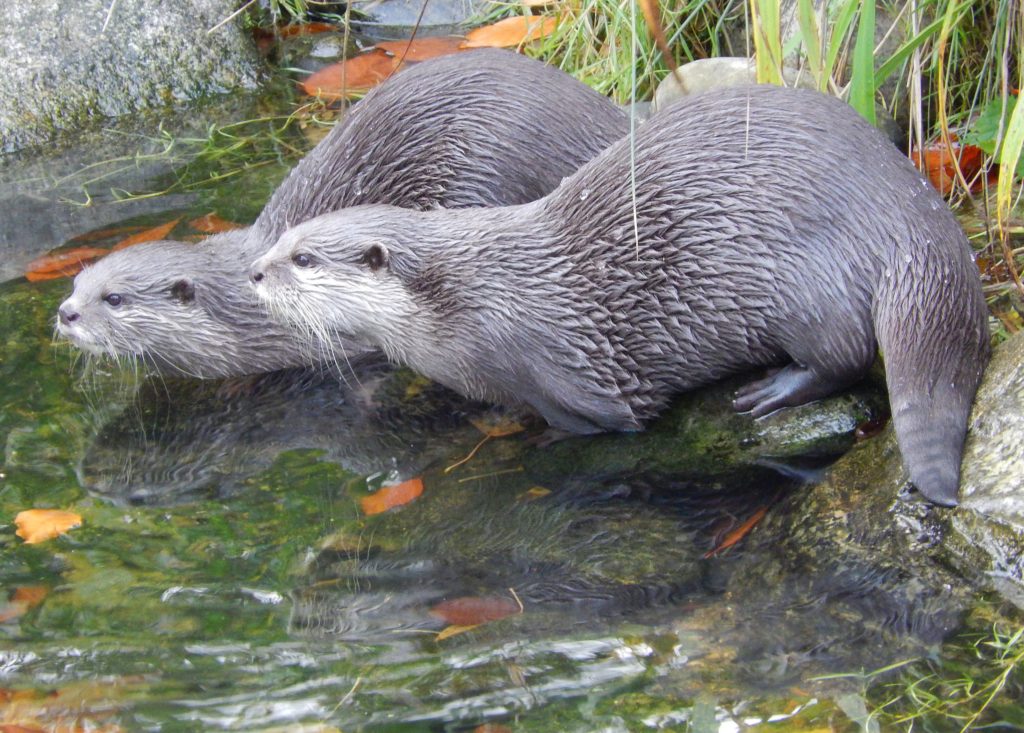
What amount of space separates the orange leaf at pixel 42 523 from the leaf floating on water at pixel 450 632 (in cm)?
82

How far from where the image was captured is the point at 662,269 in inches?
100

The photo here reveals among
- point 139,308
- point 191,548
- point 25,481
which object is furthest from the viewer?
point 139,308

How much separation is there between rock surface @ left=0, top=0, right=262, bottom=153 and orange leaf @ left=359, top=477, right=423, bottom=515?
235 cm

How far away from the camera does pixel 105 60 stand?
171 inches

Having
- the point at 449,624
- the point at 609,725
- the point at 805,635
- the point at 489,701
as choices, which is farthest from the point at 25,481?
the point at 805,635

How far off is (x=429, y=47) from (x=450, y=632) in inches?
112

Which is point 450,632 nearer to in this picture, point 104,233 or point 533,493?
point 533,493

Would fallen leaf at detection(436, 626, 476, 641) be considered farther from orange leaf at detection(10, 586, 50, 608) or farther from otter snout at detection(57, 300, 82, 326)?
otter snout at detection(57, 300, 82, 326)

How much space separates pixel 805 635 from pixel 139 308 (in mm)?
1878

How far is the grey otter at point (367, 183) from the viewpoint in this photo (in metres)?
3.06

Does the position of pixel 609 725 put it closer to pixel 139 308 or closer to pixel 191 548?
pixel 191 548

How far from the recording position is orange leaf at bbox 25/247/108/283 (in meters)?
3.39

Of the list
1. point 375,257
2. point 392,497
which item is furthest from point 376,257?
point 392,497

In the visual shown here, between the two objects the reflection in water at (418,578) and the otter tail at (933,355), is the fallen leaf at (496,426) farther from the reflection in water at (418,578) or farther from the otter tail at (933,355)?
the otter tail at (933,355)
